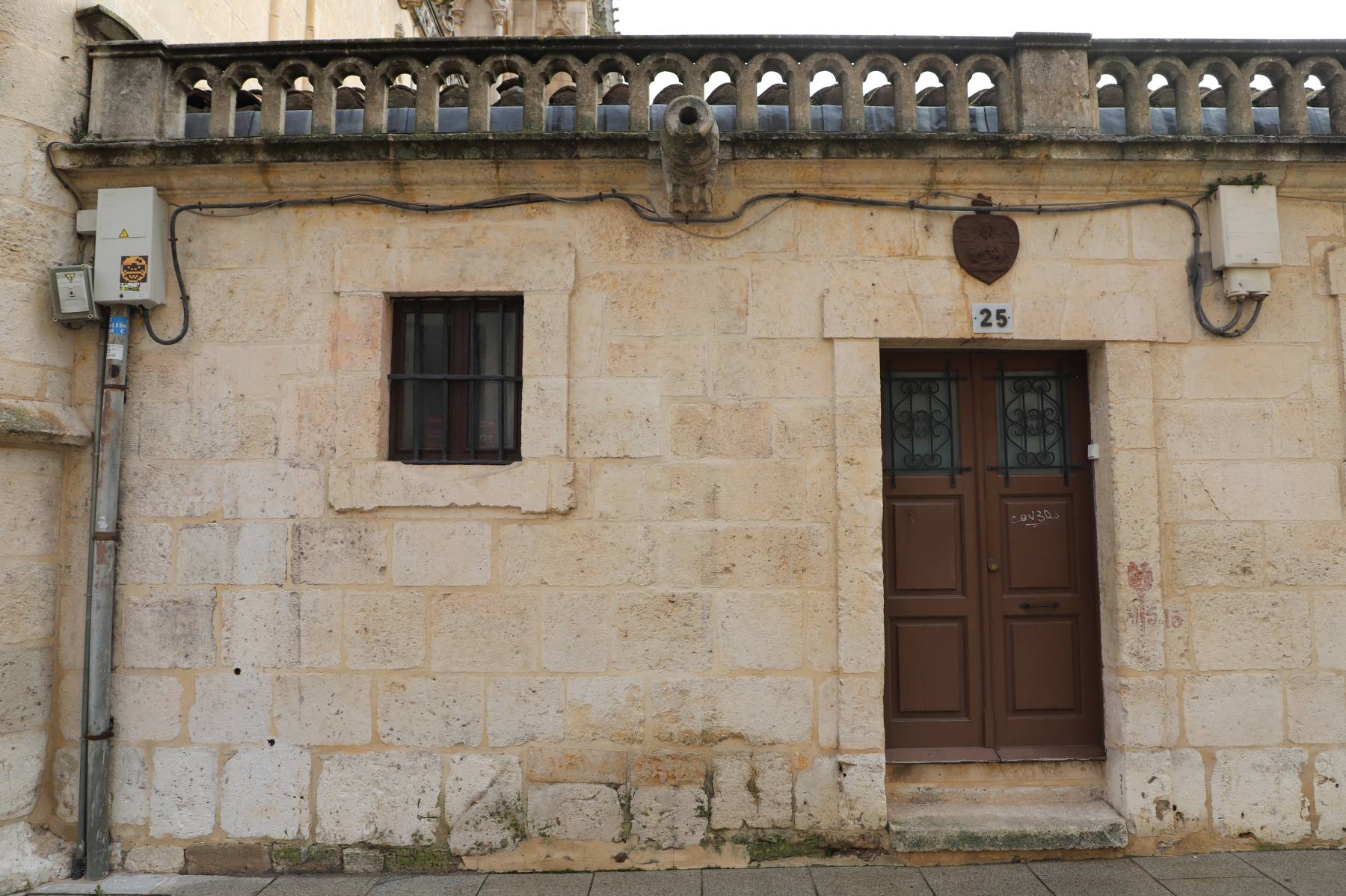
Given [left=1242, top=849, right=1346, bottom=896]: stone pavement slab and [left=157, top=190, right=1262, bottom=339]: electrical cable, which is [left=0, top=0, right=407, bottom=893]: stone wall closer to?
[left=157, top=190, right=1262, bottom=339]: electrical cable

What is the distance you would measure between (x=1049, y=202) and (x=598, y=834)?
12.8ft

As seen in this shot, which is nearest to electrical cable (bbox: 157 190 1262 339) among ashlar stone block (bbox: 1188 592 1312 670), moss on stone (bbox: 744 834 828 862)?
ashlar stone block (bbox: 1188 592 1312 670)

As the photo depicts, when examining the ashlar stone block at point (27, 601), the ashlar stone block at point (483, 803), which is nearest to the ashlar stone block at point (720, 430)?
the ashlar stone block at point (483, 803)

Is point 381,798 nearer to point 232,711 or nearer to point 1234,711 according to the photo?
point 232,711

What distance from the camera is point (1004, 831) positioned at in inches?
145

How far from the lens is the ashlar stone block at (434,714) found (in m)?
3.75

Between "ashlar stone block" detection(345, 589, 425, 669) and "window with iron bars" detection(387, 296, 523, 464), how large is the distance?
70 centimetres

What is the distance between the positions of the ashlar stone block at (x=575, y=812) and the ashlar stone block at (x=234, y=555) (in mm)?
1673

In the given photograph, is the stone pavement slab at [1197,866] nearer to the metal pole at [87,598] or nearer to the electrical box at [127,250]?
the metal pole at [87,598]

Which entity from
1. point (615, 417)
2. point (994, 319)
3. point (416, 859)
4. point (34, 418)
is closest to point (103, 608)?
Answer: point (34, 418)

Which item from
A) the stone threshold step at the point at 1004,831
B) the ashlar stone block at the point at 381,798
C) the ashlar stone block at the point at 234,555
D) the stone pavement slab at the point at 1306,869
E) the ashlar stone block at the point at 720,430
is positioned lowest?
the stone pavement slab at the point at 1306,869

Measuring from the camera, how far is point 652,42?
13.1ft

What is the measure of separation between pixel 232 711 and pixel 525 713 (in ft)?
4.74

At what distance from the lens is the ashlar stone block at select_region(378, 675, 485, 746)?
375 cm
